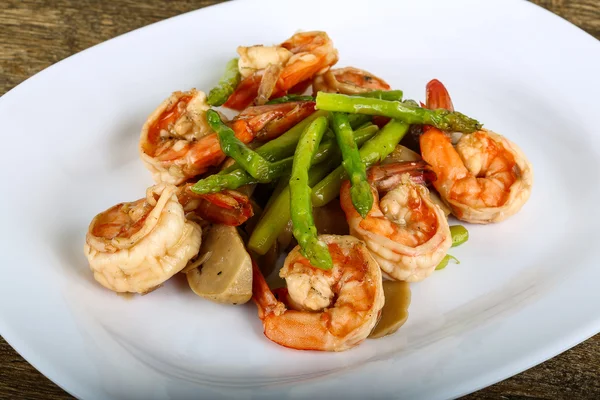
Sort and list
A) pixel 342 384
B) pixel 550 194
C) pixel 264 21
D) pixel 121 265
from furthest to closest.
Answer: pixel 264 21
pixel 550 194
pixel 121 265
pixel 342 384

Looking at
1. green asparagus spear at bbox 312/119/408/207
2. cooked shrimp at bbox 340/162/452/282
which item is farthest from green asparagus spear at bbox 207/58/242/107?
cooked shrimp at bbox 340/162/452/282

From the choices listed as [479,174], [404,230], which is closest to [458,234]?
[479,174]

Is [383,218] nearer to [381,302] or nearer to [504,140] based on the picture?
[381,302]

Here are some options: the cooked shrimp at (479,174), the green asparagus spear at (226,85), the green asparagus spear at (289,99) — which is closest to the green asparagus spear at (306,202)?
the green asparagus spear at (289,99)

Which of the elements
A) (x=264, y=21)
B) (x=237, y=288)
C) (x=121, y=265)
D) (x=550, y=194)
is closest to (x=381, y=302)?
(x=237, y=288)

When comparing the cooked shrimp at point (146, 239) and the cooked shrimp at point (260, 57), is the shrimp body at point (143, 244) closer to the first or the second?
the cooked shrimp at point (146, 239)

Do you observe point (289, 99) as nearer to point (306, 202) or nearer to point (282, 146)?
point (282, 146)
